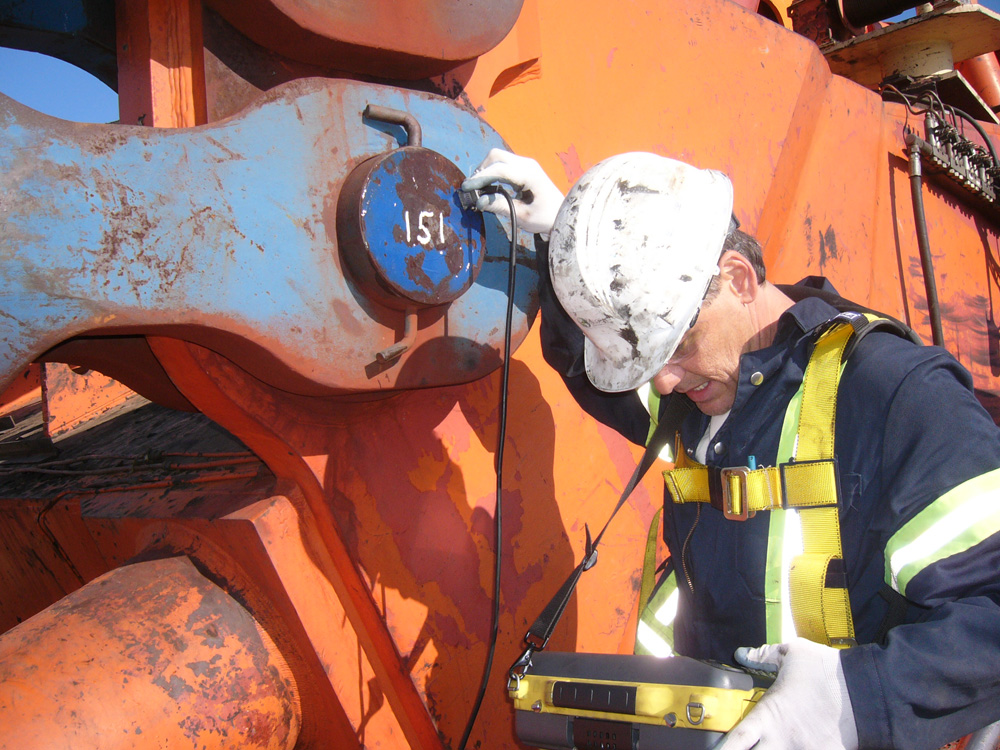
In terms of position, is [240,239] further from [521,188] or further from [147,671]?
[147,671]

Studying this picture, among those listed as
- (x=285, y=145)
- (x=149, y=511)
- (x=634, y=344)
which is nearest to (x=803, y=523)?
(x=634, y=344)

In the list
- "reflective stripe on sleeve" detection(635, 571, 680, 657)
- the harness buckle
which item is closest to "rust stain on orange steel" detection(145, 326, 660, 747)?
"reflective stripe on sleeve" detection(635, 571, 680, 657)

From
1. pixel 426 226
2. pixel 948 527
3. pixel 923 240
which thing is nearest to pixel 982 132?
pixel 923 240

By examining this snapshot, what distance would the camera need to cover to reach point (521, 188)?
4.51 feet

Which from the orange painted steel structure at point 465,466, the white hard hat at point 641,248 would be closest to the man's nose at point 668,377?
the white hard hat at point 641,248

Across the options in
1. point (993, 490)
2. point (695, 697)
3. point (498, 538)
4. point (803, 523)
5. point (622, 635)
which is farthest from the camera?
point (622, 635)

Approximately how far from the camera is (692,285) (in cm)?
125

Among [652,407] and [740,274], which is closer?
[740,274]

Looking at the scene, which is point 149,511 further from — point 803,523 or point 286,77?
point 803,523

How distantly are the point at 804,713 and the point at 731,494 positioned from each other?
0.36 m

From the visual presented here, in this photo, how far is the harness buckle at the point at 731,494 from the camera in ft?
4.03

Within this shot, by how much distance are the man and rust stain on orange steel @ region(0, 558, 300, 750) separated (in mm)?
809

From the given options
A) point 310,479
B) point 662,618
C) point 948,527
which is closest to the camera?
point 948,527

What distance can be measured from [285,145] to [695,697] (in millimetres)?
1007
